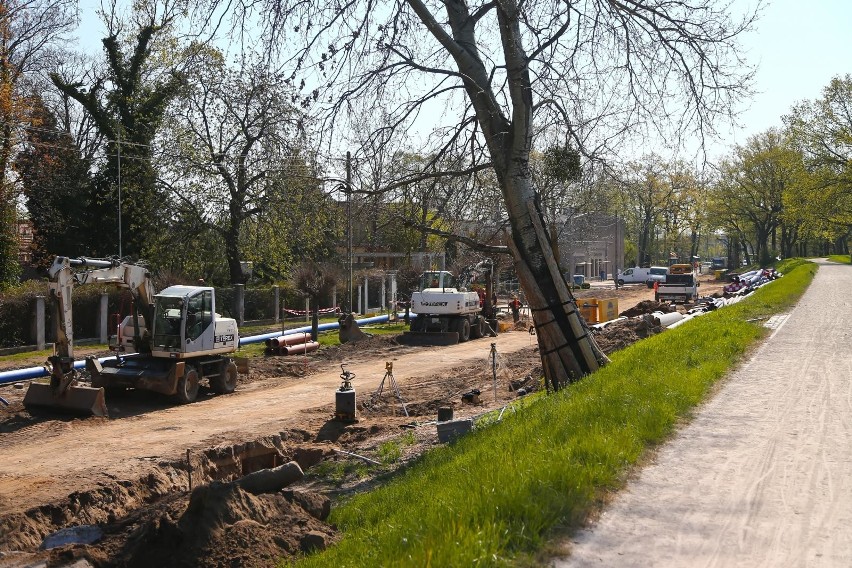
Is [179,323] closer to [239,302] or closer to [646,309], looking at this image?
[239,302]

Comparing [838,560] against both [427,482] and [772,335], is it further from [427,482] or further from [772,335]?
[772,335]

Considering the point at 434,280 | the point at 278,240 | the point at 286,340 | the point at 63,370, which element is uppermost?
the point at 278,240

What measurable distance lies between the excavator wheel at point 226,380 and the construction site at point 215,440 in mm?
50

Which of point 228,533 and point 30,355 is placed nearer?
point 228,533

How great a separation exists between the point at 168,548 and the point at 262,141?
25.9 metres

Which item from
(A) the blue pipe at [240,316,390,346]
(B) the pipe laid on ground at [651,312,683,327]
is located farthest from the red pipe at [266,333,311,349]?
(B) the pipe laid on ground at [651,312,683,327]

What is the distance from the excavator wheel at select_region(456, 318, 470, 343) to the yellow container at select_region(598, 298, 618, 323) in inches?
280

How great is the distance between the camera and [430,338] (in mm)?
31578

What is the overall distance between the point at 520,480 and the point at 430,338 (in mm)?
24949

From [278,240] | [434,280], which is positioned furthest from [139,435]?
[278,240]

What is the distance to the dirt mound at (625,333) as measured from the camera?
25.1 meters

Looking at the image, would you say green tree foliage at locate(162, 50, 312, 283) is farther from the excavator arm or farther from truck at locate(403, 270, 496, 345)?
the excavator arm

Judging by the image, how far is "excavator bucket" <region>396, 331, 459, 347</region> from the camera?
31.5m

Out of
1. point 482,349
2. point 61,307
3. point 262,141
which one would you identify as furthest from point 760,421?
point 262,141
